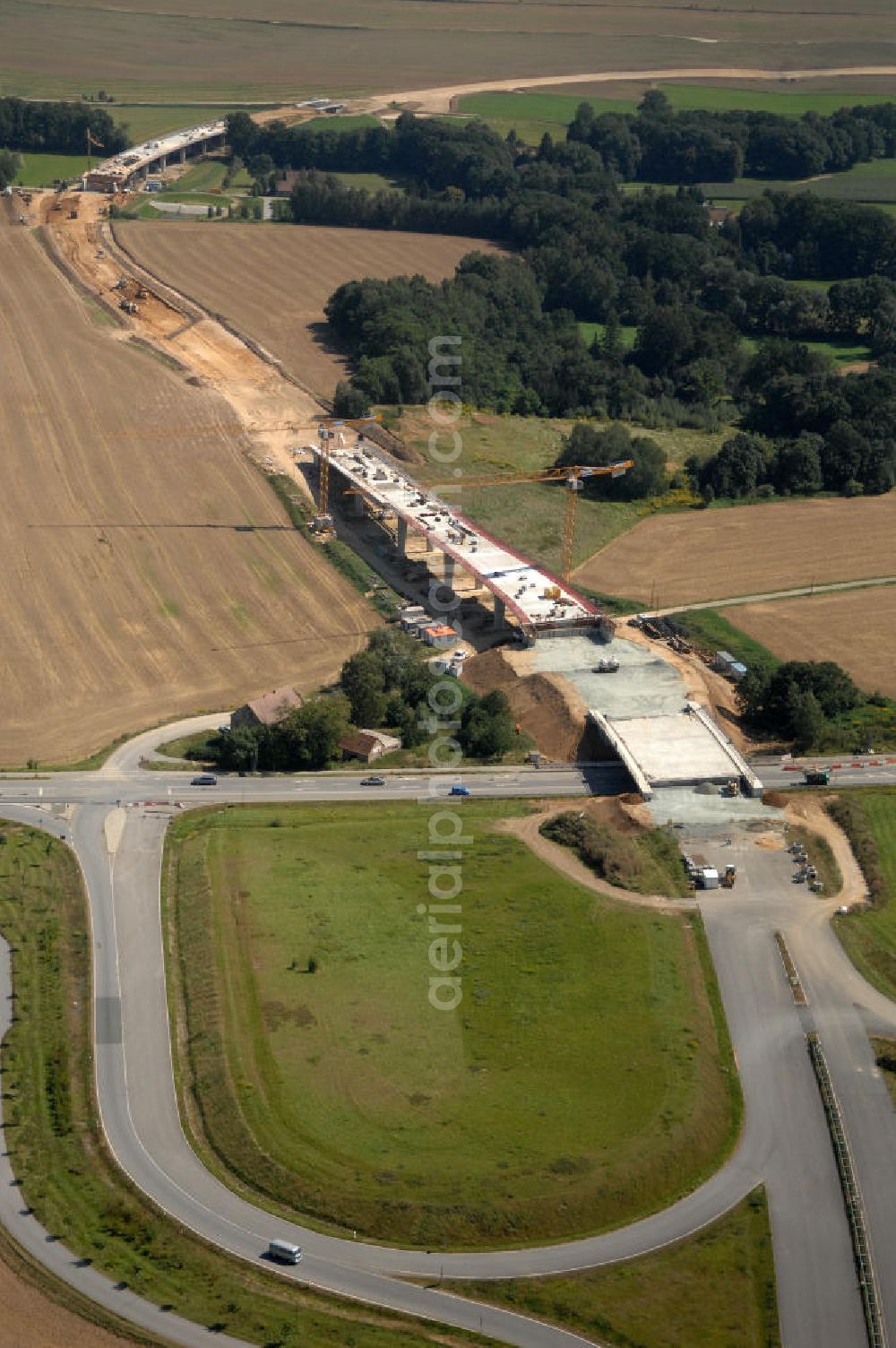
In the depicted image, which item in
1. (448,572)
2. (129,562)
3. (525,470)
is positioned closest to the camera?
(129,562)

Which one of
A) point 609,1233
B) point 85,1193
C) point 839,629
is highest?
point 839,629

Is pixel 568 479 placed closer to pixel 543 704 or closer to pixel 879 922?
pixel 543 704

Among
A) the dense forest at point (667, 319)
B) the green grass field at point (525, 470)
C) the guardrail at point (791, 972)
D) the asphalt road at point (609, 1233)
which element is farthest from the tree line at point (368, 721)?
the dense forest at point (667, 319)

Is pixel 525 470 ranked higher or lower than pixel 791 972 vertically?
higher

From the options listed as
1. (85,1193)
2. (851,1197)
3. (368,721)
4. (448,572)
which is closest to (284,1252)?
(85,1193)

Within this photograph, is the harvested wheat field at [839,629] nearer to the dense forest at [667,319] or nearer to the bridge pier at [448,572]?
the bridge pier at [448,572]

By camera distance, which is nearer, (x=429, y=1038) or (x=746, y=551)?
(x=429, y=1038)

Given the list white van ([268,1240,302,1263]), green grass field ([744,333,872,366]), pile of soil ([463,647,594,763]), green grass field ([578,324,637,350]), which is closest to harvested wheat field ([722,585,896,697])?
pile of soil ([463,647,594,763])

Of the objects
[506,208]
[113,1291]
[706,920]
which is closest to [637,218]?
[506,208]
